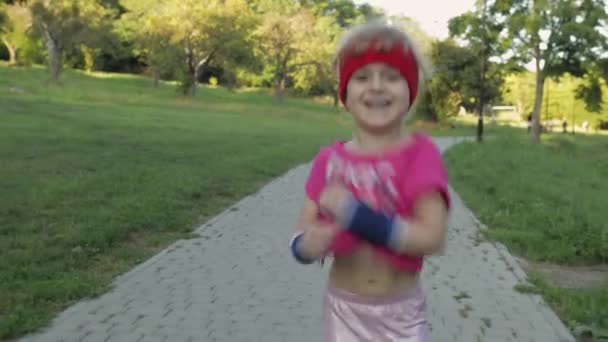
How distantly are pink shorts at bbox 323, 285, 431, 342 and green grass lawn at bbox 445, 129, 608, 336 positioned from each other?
416cm

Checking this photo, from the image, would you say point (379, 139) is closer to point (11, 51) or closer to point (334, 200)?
point (334, 200)

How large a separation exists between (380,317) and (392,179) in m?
0.47

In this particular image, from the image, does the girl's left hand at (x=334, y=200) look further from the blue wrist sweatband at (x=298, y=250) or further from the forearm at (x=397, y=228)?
the blue wrist sweatband at (x=298, y=250)

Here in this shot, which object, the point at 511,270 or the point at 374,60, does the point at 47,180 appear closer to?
the point at 511,270

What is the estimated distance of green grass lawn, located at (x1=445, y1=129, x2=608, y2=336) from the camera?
6777 mm

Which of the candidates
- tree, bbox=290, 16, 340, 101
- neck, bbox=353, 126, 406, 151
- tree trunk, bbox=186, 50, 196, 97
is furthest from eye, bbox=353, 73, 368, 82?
tree, bbox=290, 16, 340, 101

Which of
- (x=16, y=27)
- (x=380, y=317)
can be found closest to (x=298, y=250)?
(x=380, y=317)

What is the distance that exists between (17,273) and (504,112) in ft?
380

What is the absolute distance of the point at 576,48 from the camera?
38000 mm

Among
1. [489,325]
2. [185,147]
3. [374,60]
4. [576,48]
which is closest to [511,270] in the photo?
[489,325]

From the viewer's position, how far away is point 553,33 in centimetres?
3806

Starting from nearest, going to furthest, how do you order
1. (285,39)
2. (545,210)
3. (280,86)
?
(545,210) < (285,39) < (280,86)

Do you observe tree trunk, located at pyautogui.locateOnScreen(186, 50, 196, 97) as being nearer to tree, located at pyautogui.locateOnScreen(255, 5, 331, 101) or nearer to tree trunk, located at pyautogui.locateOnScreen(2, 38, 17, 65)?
tree, located at pyautogui.locateOnScreen(255, 5, 331, 101)

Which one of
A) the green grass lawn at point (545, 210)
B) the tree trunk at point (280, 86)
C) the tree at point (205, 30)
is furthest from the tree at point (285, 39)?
the green grass lawn at point (545, 210)
